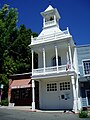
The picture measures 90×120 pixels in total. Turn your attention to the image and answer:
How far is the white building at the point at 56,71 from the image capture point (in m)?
22.5

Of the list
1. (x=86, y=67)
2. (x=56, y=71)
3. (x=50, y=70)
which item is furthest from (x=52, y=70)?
(x=86, y=67)

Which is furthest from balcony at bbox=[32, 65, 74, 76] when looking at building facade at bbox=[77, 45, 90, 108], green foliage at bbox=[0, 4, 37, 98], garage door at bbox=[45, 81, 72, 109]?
green foliage at bbox=[0, 4, 37, 98]

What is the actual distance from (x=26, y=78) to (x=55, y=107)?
5.75 meters

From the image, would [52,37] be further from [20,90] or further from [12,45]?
[12,45]

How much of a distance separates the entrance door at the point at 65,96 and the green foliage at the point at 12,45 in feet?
32.2

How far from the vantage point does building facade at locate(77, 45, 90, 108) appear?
74.8 feet

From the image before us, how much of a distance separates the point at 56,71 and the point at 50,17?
9401mm

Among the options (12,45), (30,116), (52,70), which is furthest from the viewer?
(12,45)

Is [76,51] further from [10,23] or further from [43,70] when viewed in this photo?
[10,23]

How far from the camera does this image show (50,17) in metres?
27.8

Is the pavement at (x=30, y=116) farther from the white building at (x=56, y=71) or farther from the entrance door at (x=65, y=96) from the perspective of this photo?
the entrance door at (x=65, y=96)

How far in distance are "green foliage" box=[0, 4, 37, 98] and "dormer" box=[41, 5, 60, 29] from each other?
7.51 meters

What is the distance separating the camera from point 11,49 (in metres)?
34.5

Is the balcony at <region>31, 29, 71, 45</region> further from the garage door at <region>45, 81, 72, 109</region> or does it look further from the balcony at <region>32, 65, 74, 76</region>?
the garage door at <region>45, 81, 72, 109</region>
